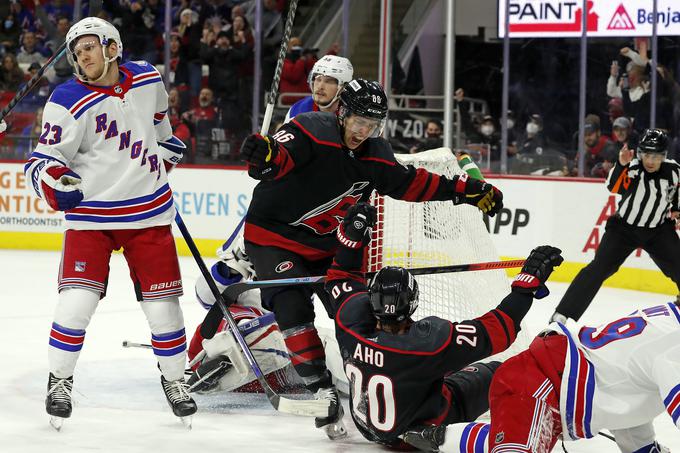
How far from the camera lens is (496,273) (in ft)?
13.5

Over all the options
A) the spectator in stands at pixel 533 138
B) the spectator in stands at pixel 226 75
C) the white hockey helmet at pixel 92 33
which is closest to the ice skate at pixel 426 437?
the white hockey helmet at pixel 92 33

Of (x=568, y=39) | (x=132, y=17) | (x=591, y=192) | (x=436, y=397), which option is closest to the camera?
(x=436, y=397)

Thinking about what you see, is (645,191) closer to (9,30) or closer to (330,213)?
(330,213)

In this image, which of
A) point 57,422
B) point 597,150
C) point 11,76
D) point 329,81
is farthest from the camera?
point 11,76

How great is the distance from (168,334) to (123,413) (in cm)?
37

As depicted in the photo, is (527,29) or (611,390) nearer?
(611,390)

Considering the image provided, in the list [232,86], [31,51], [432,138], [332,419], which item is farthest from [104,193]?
[31,51]

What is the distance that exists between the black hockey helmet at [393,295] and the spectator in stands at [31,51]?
767 centimetres

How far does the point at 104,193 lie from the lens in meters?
3.19

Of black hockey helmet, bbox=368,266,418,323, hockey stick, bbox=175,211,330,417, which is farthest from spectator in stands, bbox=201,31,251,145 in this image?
black hockey helmet, bbox=368,266,418,323

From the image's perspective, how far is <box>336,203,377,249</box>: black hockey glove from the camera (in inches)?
117

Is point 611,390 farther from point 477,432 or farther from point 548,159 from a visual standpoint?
point 548,159

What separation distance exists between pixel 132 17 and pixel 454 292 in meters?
6.75

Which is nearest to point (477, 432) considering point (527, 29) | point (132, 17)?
point (527, 29)
